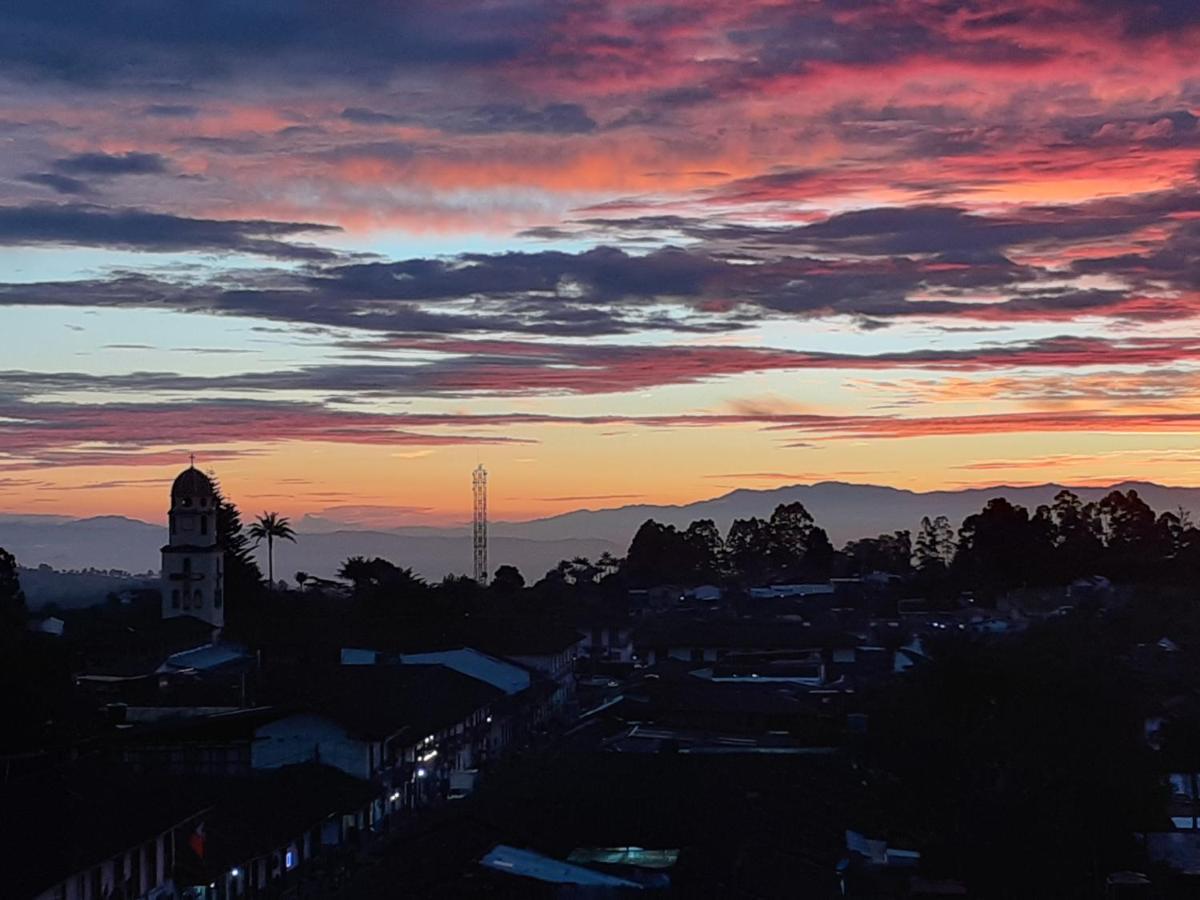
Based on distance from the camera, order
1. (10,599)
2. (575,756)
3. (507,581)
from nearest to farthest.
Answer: (575,756)
(10,599)
(507,581)

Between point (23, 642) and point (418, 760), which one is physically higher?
point (23, 642)

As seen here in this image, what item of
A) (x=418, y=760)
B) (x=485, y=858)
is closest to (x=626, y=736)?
(x=418, y=760)

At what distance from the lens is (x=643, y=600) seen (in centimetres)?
10581

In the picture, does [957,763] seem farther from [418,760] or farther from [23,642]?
[23,642]

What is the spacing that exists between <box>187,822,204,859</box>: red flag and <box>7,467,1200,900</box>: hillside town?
0.05 m

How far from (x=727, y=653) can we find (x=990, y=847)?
39391 mm

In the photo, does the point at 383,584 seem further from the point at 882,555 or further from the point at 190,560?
the point at 882,555

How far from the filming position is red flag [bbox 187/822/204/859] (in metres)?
28.8

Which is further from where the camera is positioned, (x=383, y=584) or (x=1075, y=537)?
(x=1075, y=537)

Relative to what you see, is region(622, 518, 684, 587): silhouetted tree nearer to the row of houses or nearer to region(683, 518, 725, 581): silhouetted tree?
region(683, 518, 725, 581): silhouetted tree

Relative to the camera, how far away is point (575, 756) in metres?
35.7

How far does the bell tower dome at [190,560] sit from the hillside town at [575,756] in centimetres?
10

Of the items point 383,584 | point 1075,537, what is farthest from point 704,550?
point 383,584

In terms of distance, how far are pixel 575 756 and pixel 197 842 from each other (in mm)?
8901
